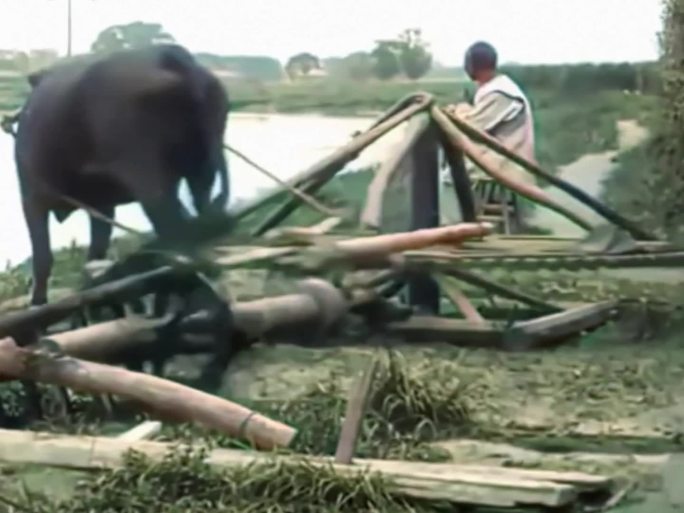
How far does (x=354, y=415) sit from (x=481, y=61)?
62 centimetres

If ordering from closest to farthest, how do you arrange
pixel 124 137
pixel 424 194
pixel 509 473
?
pixel 509 473, pixel 424 194, pixel 124 137

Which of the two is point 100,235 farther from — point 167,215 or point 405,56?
point 405,56

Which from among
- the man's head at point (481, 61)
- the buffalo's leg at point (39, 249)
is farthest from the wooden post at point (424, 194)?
the buffalo's leg at point (39, 249)

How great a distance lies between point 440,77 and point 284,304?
0.46 m

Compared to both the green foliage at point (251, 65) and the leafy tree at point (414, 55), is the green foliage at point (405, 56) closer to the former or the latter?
the leafy tree at point (414, 55)

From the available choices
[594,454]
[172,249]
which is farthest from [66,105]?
[594,454]

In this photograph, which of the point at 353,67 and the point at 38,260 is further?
the point at 38,260

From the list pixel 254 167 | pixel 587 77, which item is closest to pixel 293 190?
pixel 254 167

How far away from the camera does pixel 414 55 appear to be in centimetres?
283

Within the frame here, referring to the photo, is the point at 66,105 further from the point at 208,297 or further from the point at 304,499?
the point at 304,499

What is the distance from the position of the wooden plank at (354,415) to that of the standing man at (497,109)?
413mm

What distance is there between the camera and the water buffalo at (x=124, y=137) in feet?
9.62

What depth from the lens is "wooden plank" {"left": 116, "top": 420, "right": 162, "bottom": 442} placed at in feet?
9.55

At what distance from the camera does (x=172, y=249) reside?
2.96 m
